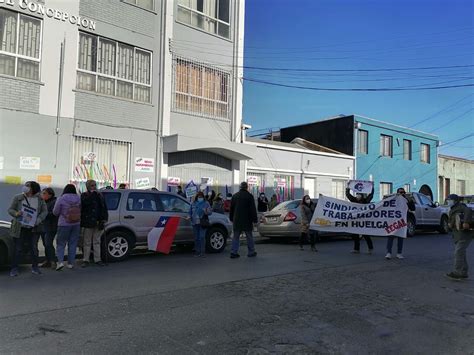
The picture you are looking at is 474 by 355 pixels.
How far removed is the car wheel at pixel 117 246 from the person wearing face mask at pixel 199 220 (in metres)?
1.58

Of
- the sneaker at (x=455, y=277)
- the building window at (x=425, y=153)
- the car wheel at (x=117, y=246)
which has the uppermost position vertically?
the building window at (x=425, y=153)

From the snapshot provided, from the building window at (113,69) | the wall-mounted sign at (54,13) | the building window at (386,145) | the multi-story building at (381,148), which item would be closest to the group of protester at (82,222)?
the building window at (113,69)

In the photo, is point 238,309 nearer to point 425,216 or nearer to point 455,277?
point 455,277

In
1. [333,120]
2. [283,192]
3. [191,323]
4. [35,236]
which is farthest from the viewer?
[333,120]

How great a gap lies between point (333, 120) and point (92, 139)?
1901 centimetres

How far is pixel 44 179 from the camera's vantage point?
14398mm

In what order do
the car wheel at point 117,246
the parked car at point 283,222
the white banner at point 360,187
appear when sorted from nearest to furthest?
the car wheel at point 117,246
the parked car at point 283,222
the white banner at point 360,187

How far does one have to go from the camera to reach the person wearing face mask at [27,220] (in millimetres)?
8281

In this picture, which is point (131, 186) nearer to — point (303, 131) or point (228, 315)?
point (228, 315)

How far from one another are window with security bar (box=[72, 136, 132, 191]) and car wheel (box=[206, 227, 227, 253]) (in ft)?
18.8

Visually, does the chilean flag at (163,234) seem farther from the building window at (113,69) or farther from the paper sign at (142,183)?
the building window at (113,69)

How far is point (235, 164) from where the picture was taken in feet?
66.8

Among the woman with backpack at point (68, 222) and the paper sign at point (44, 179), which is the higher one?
the paper sign at point (44, 179)

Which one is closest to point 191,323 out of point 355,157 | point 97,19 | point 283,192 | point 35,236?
point 35,236
